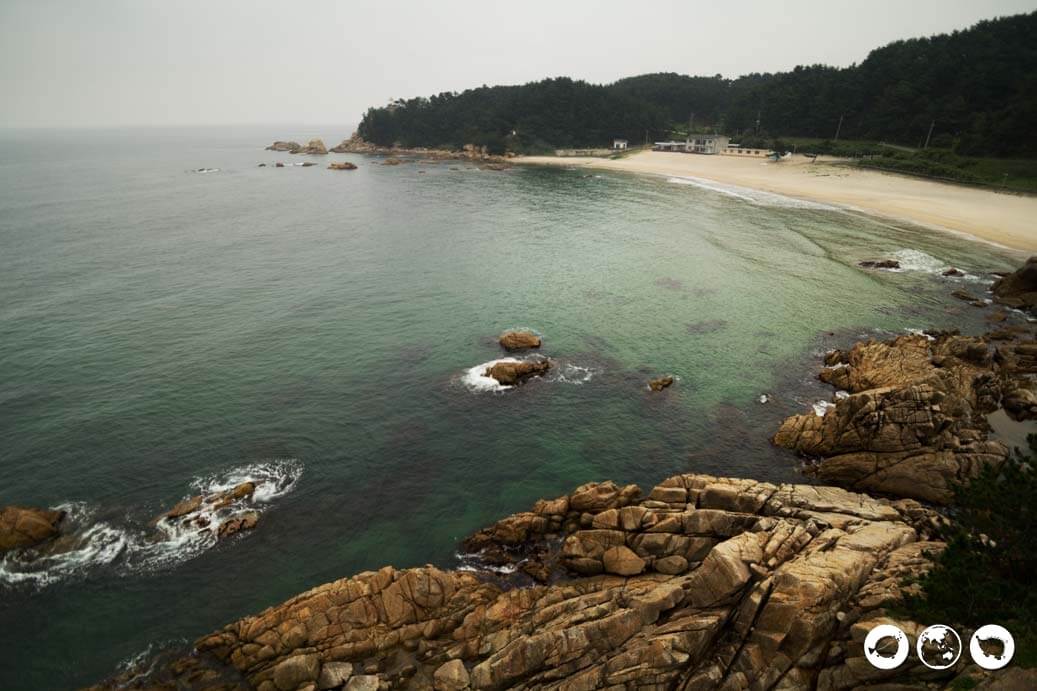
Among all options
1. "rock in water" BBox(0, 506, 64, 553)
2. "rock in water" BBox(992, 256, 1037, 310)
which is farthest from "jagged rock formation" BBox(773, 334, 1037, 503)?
"rock in water" BBox(0, 506, 64, 553)

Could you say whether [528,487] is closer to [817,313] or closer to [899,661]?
[899,661]

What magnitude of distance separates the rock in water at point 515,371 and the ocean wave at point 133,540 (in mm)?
18808

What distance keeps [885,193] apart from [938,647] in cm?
13651

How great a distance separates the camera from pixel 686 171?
17062 cm

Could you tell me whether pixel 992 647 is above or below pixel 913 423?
above

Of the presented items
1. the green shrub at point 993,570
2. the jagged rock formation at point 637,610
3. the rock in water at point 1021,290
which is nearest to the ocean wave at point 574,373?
the jagged rock formation at point 637,610

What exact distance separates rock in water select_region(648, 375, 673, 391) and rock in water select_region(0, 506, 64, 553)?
42.3m

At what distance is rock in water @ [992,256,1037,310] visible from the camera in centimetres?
5977

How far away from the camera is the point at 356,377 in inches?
1849

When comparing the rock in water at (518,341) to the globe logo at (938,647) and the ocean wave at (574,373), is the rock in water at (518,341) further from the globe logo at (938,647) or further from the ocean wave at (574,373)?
the globe logo at (938,647)

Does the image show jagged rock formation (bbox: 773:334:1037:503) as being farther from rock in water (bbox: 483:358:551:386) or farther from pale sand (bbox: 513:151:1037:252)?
pale sand (bbox: 513:151:1037:252)

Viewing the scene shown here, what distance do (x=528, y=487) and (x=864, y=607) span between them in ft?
64.5

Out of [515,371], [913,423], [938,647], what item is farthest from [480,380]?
[938,647]
